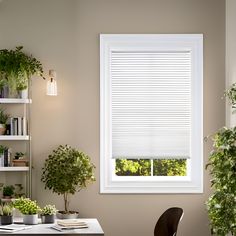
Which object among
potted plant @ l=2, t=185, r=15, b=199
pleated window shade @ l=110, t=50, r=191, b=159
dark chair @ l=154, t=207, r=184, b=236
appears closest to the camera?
dark chair @ l=154, t=207, r=184, b=236

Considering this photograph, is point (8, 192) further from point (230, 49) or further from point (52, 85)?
point (230, 49)

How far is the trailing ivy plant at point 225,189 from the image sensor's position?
573 centimetres

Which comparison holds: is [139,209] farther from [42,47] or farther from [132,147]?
[42,47]

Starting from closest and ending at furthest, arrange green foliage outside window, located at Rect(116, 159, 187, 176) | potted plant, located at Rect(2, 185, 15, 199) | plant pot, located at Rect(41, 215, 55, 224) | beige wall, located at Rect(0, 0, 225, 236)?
plant pot, located at Rect(41, 215, 55, 224)
potted plant, located at Rect(2, 185, 15, 199)
beige wall, located at Rect(0, 0, 225, 236)
green foliage outside window, located at Rect(116, 159, 187, 176)

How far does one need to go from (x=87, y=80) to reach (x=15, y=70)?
2.47 feet

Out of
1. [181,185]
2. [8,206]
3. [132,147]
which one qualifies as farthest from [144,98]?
[8,206]

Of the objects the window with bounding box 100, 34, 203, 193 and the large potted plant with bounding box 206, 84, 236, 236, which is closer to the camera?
the large potted plant with bounding box 206, 84, 236, 236

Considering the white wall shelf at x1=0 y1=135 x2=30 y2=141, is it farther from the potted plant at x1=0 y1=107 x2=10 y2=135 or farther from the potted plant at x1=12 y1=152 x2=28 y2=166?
the potted plant at x1=12 y1=152 x2=28 y2=166

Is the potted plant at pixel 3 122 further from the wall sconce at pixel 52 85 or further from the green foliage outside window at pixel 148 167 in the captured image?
the green foliage outside window at pixel 148 167

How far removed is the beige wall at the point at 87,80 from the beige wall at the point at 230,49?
0.16 meters

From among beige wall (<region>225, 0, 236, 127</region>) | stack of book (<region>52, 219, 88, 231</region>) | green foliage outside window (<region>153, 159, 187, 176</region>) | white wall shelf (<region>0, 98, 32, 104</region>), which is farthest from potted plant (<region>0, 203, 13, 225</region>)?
beige wall (<region>225, 0, 236, 127</region>)

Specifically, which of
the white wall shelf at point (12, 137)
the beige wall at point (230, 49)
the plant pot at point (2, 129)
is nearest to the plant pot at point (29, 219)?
the white wall shelf at point (12, 137)

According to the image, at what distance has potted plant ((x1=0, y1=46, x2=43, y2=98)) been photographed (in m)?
6.77

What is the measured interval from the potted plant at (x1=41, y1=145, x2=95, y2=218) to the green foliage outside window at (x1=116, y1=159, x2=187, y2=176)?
58 centimetres
